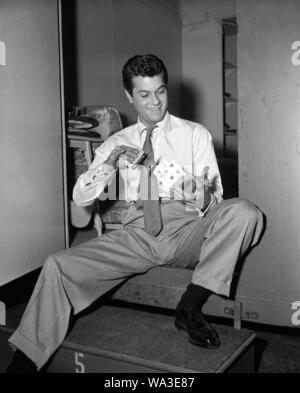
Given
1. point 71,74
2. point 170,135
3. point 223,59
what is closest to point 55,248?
point 170,135

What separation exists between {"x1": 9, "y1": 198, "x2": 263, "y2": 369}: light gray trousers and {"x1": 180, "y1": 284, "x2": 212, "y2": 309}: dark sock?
0.04 meters

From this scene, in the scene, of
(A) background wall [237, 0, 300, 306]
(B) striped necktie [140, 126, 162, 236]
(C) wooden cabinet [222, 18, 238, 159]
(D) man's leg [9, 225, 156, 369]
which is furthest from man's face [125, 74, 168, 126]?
(C) wooden cabinet [222, 18, 238, 159]

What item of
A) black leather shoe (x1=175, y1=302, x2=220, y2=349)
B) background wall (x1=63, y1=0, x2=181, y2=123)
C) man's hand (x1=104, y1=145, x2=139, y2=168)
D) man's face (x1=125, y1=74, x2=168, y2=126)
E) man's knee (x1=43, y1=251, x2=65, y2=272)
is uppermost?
background wall (x1=63, y1=0, x2=181, y2=123)

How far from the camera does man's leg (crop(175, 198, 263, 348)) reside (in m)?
1.58

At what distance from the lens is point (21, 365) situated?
5.36ft

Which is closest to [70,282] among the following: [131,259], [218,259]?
[131,259]

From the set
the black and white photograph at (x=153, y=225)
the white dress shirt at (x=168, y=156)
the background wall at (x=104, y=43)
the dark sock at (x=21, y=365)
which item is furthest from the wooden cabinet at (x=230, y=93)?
the dark sock at (x=21, y=365)

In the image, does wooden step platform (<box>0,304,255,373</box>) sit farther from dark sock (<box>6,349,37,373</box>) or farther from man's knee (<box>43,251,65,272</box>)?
man's knee (<box>43,251,65,272</box>)

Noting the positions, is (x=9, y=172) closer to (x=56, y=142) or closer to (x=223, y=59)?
(x=56, y=142)

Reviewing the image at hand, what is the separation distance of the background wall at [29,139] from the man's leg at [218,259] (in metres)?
1.08

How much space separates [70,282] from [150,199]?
505mm

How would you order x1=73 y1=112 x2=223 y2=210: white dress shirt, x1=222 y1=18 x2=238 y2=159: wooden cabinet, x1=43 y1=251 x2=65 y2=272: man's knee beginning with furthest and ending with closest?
x1=222 y1=18 x2=238 y2=159: wooden cabinet
x1=73 y1=112 x2=223 y2=210: white dress shirt
x1=43 y1=251 x2=65 y2=272: man's knee

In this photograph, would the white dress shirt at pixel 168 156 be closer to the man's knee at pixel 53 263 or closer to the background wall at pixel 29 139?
the man's knee at pixel 53 263

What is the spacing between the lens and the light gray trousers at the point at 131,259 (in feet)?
5.29
